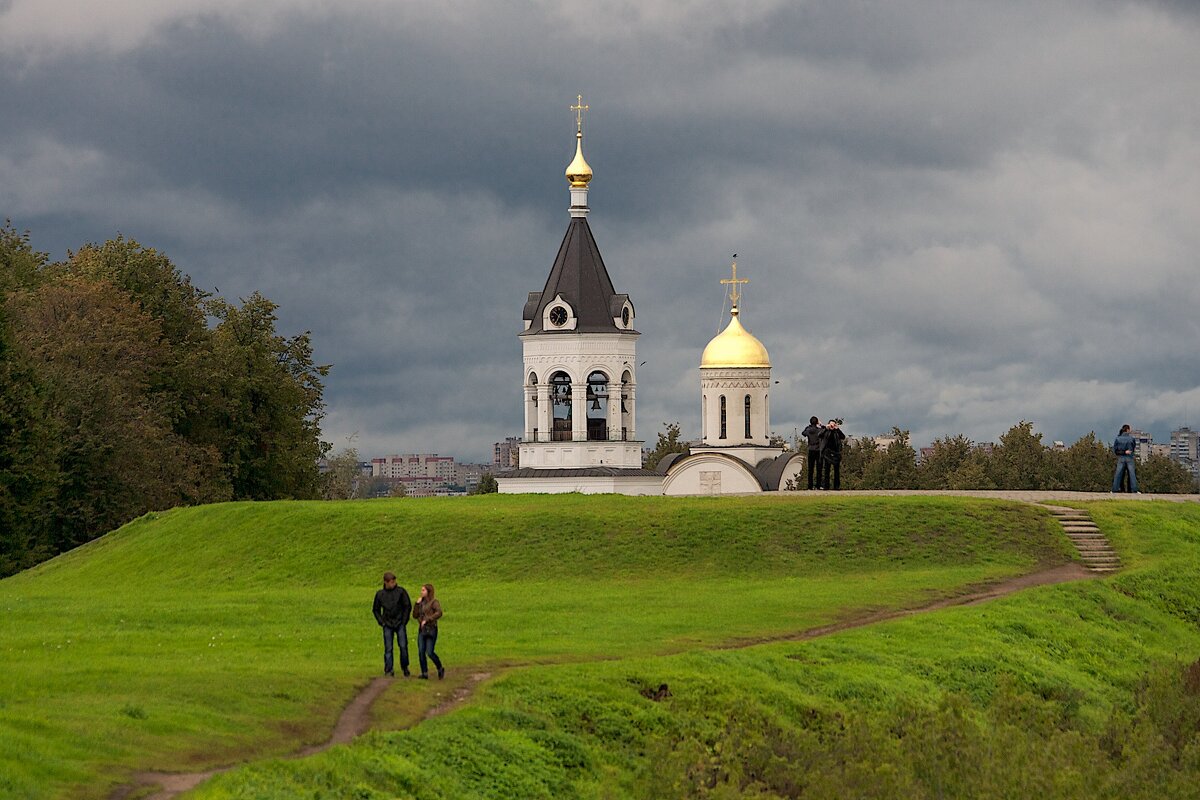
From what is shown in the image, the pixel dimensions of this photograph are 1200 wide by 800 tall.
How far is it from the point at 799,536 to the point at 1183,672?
1057 centimetres

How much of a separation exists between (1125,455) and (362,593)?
20189 millimetres

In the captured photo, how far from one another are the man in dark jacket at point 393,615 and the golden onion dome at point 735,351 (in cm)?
4996

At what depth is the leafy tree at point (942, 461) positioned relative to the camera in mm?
80812

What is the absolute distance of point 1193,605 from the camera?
36.8 meters

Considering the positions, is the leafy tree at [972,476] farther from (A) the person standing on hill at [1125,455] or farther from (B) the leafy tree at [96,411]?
(B) the leafy tree at [96,411]

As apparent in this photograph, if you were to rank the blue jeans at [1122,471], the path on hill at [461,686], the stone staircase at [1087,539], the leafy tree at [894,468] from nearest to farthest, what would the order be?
the path on hill at [461,686] < the stone staircase at [1087,539] < the blue jeans at [1122,471] < the leafy tree at [894,468]

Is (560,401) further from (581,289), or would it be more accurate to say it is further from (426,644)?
(426,644)

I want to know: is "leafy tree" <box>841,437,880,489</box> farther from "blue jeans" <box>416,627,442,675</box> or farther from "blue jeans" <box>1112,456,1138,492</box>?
"blue jeans" <box>416,627,442,675</box>

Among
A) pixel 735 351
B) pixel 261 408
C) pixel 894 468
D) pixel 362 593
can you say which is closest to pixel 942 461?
pixel 894 468

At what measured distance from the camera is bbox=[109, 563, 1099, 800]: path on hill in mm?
16750

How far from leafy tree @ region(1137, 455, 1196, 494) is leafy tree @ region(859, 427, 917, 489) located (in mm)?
8979

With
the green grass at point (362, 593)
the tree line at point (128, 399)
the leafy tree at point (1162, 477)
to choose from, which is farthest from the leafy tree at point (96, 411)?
the leafy tree at point (1162, 477)

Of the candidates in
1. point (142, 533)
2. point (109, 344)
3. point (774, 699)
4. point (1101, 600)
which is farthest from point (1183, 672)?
point (109, 344)

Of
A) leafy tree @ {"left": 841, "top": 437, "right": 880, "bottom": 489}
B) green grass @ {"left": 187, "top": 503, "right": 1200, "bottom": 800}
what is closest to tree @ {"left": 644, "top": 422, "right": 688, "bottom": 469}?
leafy tree @ {"left": 841, "top": 437, "right": 880, "bottom": 489}
